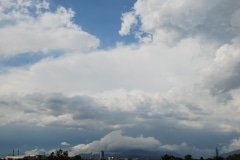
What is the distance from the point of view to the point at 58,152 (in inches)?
7830

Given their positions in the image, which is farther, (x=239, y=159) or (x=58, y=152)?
(x=58, y=152)

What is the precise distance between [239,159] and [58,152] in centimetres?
9132

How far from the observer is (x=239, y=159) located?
6747 inches
